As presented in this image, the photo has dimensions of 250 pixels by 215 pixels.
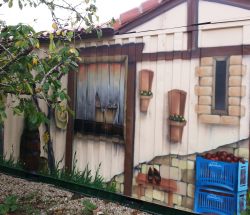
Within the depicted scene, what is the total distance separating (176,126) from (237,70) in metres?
0.97

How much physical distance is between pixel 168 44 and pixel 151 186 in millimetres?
1754

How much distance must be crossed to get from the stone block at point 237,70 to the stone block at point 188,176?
121 centimetres

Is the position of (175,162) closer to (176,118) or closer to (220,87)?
(176,118)

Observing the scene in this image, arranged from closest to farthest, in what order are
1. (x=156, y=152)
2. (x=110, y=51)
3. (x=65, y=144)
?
(x=156, y=152) → (x=110, y=51) → (x=65, y=144)

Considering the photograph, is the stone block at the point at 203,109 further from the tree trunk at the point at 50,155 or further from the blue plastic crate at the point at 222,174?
the tree trunk at the point at 50,155

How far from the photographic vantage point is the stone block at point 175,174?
4.66m

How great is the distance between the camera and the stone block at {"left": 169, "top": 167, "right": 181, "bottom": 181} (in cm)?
466

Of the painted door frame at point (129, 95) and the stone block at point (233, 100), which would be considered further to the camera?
the painted door frame at point (129, 95)

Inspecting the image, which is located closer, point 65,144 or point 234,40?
point 234,40

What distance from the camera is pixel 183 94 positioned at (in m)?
4.60

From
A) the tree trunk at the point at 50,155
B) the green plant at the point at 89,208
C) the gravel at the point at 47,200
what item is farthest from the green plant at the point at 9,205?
the tree trunk at the point at 50,155

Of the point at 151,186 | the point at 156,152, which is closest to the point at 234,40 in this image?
the point at 156,152

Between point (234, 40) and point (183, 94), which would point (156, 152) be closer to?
point (183, 94)

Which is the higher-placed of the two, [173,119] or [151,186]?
[173,119]
